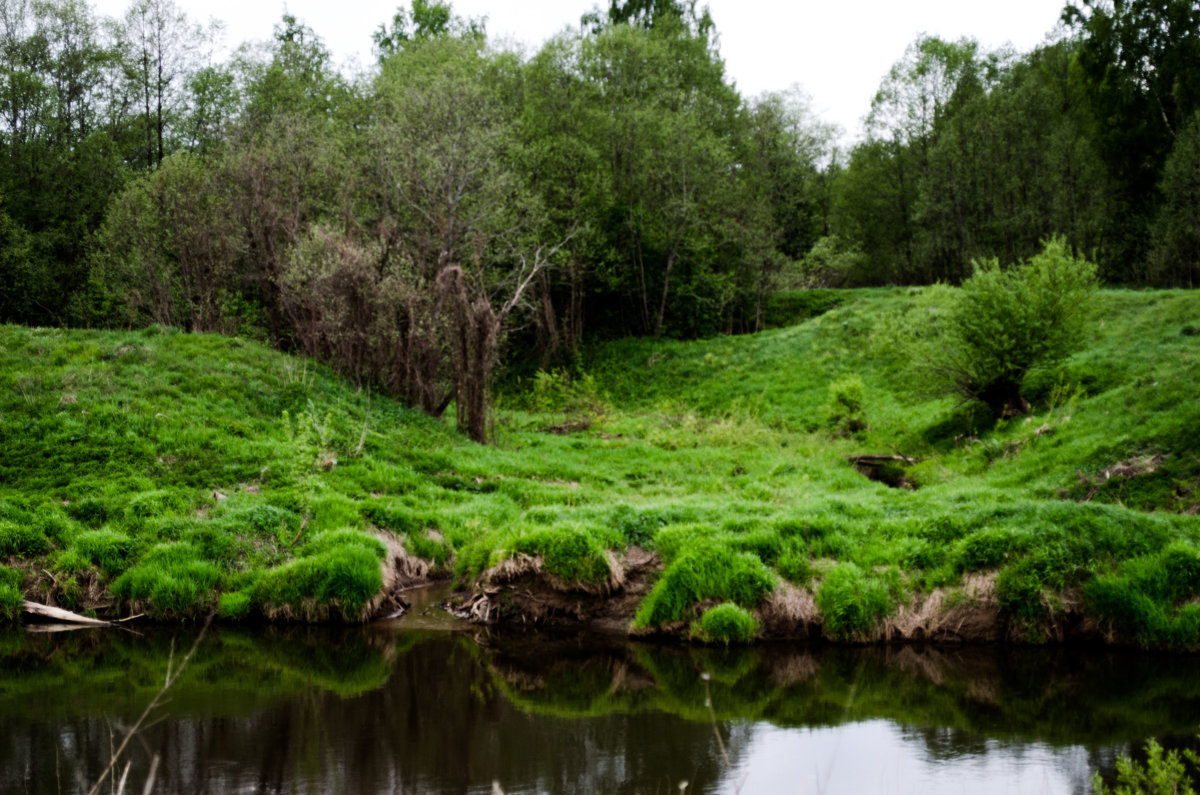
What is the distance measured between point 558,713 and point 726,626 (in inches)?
126

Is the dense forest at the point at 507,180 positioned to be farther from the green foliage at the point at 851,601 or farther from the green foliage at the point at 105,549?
the green foliage at the point at 851,601

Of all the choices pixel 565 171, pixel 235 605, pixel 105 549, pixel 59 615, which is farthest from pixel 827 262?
pixel 59 615

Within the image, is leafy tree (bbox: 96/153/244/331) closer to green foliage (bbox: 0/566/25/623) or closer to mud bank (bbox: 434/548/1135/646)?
green foliage (bbox: 0/566/25/623)

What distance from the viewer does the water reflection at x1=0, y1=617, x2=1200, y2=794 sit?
8328 mm

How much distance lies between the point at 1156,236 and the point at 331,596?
157ft

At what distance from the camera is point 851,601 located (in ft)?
41.1

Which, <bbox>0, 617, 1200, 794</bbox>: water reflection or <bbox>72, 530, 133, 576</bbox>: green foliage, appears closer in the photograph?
<bbox>0, 617, 1200, 794</bbox>: water reflection

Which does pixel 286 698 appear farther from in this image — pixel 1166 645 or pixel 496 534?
pixel 1166 645

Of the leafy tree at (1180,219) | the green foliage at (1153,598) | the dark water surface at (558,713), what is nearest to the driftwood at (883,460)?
the green foliage at (1153,598)

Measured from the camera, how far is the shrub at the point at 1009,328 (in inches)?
957

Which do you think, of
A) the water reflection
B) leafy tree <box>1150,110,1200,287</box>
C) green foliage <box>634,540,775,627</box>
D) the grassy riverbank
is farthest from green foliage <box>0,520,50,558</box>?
leafy tree <box>1150,110,1200,287</box>

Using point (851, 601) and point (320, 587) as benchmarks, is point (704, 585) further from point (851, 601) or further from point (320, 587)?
point (320, 587)

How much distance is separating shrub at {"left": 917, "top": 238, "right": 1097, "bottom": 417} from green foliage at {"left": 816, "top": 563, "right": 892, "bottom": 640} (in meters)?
14.0

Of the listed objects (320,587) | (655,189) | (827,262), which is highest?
(655,189)
